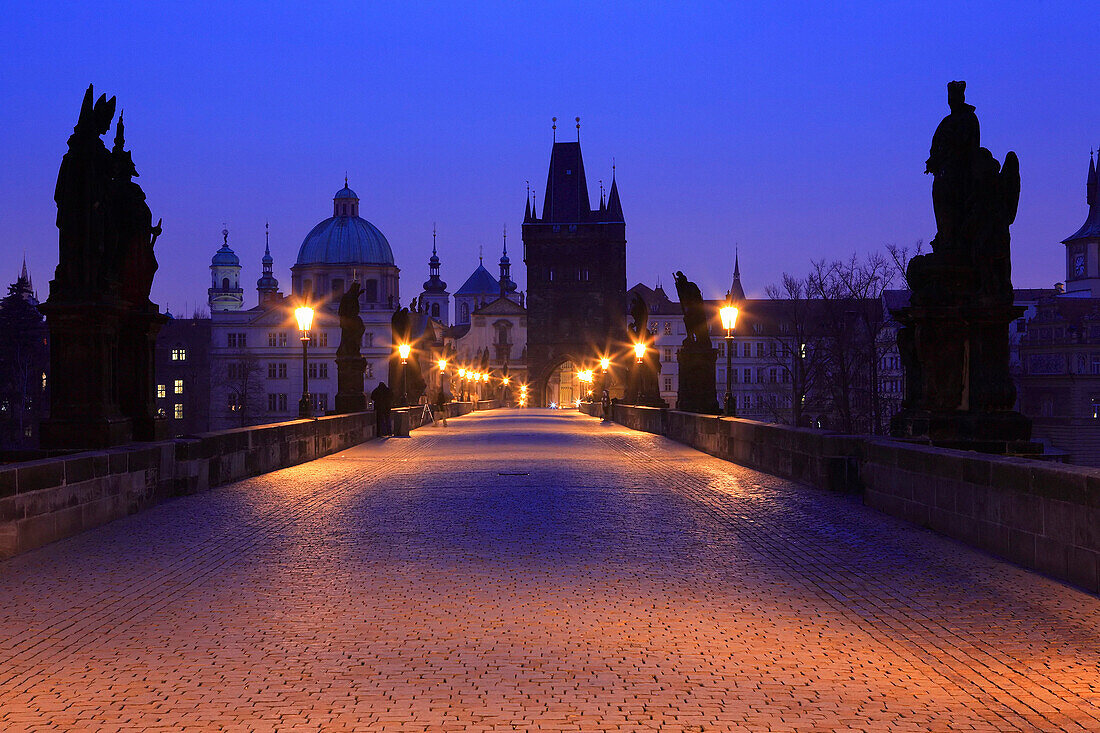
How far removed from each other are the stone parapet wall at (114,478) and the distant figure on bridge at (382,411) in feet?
48.4

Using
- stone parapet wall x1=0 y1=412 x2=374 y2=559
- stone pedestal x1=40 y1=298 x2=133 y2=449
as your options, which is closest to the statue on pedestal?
stone parapet wall x1=0 y1=412 x2=374 y2=559

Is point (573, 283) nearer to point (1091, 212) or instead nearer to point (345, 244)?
point (345, 244)

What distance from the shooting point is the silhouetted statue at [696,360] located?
33.7 metres

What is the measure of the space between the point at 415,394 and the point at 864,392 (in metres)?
25.2

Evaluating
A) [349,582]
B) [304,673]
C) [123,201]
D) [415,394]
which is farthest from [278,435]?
[415,394]

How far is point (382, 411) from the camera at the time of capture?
37750 millimetres

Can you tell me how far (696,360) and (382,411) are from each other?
10.2 meters

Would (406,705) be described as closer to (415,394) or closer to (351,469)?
(351,469)

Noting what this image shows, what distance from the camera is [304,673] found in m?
6.31

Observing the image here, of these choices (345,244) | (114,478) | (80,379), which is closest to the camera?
(114,478)

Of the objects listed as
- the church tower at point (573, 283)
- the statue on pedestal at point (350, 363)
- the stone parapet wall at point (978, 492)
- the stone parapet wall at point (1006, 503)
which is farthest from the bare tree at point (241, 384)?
the stone parapet wall at point (1006, 503)

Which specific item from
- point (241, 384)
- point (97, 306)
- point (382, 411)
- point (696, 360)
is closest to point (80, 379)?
point (97, 306)

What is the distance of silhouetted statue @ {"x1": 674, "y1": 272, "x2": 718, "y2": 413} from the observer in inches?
1328

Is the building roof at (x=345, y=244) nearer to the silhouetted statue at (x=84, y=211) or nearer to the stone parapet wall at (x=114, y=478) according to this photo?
the stone parapet wall at (x=114, y=478)
